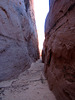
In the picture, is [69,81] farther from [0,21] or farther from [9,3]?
[9,3]

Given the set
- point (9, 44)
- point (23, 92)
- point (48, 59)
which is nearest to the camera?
point (23, 92)

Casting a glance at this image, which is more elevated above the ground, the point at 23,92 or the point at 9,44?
the point at 9,44

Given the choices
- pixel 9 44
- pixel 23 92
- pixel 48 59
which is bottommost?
pixel 23 92

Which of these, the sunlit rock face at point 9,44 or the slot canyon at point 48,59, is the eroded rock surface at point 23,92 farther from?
the sunlit rock face at point 9,44

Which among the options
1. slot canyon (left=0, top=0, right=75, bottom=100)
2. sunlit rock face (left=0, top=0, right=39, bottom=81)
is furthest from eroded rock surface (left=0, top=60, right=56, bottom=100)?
sunlit rock face (left=0, top=0, right=39, bottom=81)

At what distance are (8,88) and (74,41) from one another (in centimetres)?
185

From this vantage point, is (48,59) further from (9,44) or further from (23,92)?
(9,44)

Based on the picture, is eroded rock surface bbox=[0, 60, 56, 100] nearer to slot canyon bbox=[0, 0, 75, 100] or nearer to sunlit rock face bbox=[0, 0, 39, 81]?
slot canyon bbox=[0, 0, 75, 100]

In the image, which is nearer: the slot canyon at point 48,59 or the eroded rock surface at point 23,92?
the slot canyon at point 48,59

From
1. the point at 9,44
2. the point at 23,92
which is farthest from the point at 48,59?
the point at 9,44

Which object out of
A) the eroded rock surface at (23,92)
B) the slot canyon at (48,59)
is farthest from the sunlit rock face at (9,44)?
the eroded rock surface at (23,92)

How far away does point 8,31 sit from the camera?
2.72 metres

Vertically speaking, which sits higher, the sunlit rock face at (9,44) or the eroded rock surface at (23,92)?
the sunlit rock face at (9,44)

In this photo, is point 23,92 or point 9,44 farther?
point 9,44
